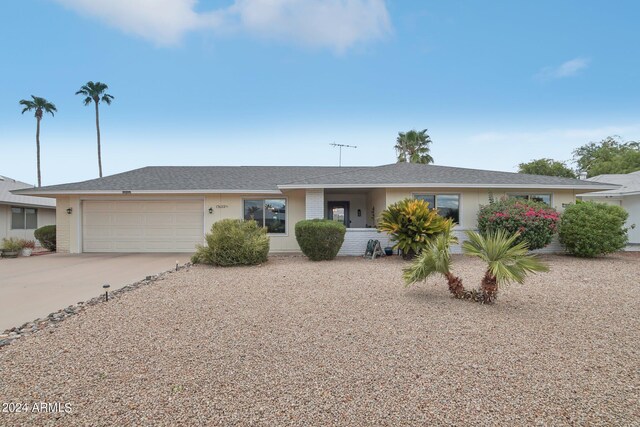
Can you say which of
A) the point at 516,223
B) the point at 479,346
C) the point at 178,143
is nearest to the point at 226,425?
the point at 479,346

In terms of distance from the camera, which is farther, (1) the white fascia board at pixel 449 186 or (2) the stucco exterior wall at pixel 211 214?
(2) the stucco exterior wall at pixel 211 214

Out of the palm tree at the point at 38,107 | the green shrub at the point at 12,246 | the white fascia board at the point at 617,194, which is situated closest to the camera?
the green shrub at the point at 12,246

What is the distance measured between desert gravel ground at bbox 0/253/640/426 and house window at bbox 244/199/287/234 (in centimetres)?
712

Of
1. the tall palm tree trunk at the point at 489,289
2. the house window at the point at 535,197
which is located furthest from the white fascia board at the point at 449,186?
the tall palm tree trunk at the point at 489,289

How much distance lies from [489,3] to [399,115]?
6257 mm

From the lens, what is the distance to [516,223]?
9969 mm

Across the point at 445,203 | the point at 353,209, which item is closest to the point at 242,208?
the point at 353,209

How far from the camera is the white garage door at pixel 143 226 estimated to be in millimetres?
13039

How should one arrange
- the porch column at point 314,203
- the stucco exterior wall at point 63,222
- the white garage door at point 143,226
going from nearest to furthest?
the porch column at point 314,203 → the stucco exterior wall at point 63,222 → the white garage door at point 143,226

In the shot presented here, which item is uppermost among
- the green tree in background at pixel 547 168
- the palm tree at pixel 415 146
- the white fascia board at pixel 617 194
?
the palm tree at pixel 415 146

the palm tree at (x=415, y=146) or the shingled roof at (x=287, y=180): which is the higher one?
the palm tree at (x=415, y=146)

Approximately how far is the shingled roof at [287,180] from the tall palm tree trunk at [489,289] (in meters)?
6.12

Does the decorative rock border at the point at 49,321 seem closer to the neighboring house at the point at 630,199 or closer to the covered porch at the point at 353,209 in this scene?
the covered porch at the point at 353,209

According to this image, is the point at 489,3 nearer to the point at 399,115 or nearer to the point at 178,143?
the point at 399,115
